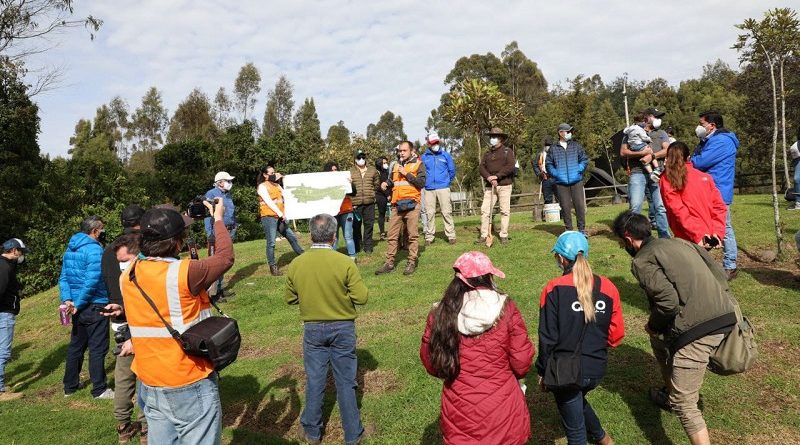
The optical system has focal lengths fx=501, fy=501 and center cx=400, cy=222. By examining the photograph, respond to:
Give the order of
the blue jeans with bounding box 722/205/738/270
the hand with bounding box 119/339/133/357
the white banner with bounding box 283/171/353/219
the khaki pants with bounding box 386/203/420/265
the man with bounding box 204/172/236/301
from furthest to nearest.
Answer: the white banner with bounding box 283/171/353/219 → the khaki pants with bounding box 386/203/420/265 → the man with bounding box 204/172/236/301 → the blue jeans with bounding box 722/205/738/270 → the hand with bounding box 119/339/133/357

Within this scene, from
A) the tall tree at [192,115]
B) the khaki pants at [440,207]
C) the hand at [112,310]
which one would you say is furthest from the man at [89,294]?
the tall tree at [192,115]

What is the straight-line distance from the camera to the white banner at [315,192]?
10.1 meters

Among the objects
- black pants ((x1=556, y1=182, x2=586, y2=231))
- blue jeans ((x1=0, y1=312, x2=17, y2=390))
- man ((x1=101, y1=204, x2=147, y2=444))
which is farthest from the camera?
black pants ((x1=556, y1=182, x2=586, y2=231))

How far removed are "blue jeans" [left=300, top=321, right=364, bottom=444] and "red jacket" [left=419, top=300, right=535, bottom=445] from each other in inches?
60.8

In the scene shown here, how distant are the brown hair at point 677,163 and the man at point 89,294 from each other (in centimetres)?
670

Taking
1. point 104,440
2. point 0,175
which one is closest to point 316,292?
point 104,440

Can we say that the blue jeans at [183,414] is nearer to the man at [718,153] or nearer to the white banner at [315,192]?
the man at [718,153]

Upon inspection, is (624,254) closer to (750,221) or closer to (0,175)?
(750,221)

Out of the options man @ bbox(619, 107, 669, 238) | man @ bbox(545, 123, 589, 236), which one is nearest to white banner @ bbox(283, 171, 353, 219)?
man @ bbox(545, 123, 589, 236)

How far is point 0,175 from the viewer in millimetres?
21328

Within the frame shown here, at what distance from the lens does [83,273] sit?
20.5 ft

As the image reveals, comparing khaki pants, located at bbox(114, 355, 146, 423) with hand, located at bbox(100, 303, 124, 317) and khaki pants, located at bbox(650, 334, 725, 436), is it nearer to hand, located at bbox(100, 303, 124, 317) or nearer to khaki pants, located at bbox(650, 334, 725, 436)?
hand, located at bbox(100, 303, 124, 317)

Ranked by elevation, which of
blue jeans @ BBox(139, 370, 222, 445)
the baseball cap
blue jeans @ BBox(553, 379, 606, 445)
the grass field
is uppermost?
the baseball cap

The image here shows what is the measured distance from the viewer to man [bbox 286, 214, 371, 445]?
14.6 feet
